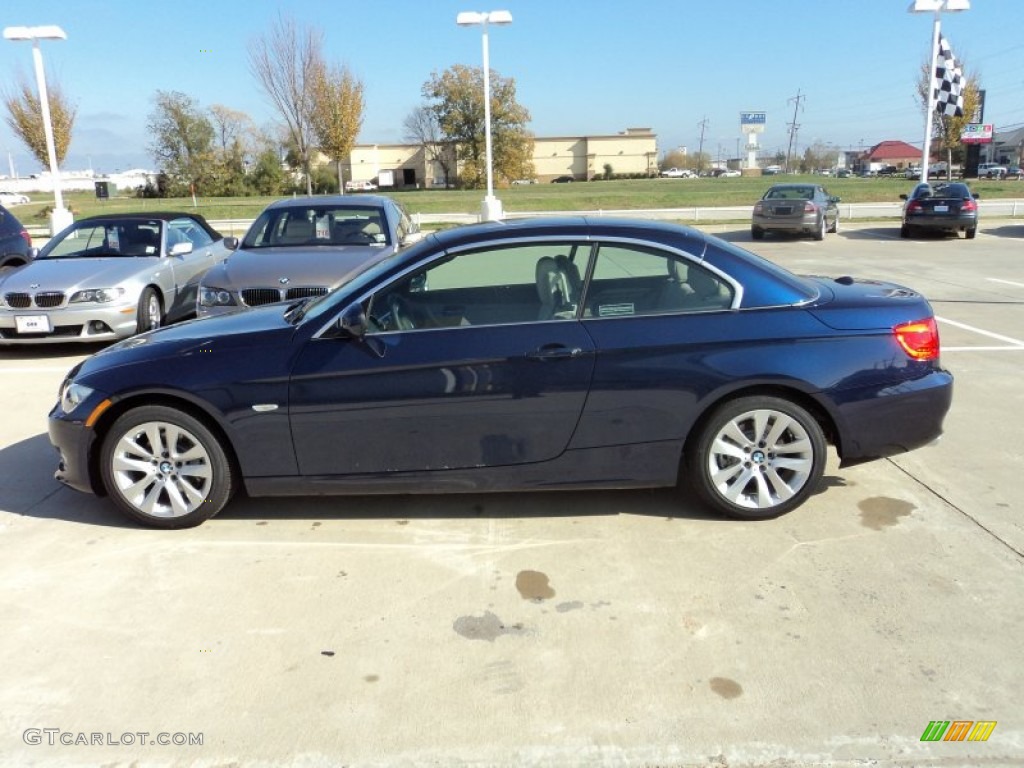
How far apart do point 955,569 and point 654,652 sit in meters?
1.56

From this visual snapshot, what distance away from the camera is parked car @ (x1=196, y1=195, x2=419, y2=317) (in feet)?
23.0

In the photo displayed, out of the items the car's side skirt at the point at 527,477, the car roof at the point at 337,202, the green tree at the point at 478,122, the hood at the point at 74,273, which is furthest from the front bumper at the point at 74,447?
the green tree at the point at 478,122

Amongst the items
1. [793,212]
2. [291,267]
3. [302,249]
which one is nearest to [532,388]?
[291,267]

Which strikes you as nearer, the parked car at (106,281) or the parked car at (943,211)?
the parked car at (106,281)

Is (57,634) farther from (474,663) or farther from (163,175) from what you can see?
(163,175)

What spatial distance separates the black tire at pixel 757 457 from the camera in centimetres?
393

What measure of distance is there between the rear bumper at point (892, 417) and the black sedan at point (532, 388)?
0.4 inches

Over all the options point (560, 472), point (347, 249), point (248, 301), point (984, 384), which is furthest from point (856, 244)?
point (560, 472)

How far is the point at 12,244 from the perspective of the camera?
36.3 ft

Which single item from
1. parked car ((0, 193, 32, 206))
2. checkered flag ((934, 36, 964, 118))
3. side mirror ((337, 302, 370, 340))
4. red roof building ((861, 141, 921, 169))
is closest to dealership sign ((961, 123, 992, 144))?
checkered flag ((934, 36, 964, 118))

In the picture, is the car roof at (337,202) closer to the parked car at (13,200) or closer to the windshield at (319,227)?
the windshield at (319,227)

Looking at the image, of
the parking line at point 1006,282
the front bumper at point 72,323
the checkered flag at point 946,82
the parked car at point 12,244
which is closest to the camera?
the front bumper at point 72,323

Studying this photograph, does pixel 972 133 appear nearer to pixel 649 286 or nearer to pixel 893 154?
pixel 649 286

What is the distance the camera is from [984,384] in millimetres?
6477
